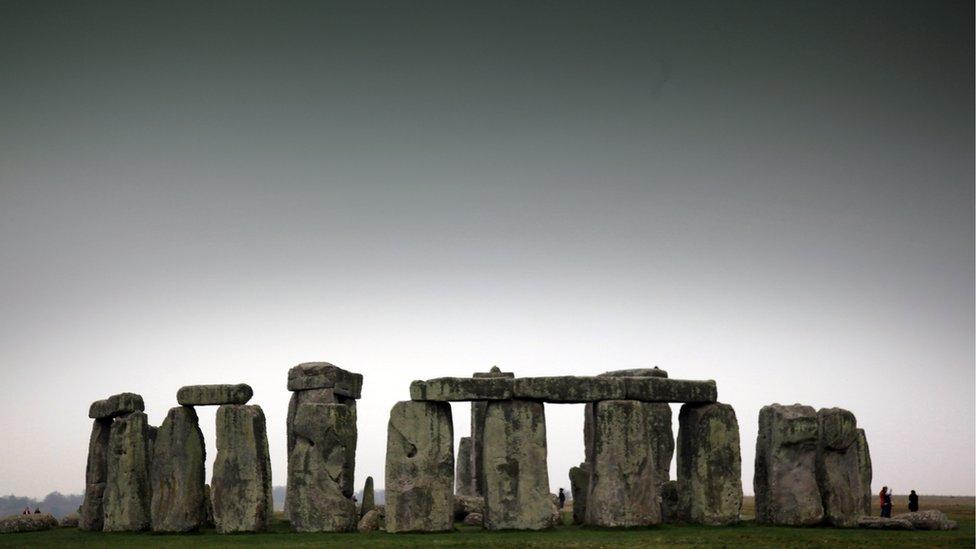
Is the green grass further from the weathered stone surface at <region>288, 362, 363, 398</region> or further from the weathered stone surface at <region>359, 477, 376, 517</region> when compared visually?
the weathered stone surface at <region>288, 362, 363, 398</region>

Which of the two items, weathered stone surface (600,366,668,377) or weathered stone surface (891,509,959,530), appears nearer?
weathered stone surface (891,509,959,530)

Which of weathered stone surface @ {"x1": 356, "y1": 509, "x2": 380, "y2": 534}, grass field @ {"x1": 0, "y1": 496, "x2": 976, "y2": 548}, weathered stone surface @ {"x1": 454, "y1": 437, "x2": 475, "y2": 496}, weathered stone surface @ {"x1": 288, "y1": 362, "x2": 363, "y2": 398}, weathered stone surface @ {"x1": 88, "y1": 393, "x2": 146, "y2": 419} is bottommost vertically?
grass field @ {"x1": 0, "y1": 496, "x2": 976, "y2": 548}

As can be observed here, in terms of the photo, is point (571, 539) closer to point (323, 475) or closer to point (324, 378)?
point (323, 475)

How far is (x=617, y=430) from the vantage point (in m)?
22.9

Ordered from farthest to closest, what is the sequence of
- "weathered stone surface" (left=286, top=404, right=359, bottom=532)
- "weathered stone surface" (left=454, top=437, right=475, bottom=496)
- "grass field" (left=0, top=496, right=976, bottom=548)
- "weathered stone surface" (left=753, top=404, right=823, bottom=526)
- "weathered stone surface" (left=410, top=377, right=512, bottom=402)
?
"weathered stone surface" (left=454, top=437, right=475, bottom=496)
"weathered stone surface" (left=753, top=404, right=823, bottom=526)
"weathered stone surface" (left=410, top=377, right=512, bottom=402)
"weathered stone surface" (left=286, top=404, right=359, bottom=532)
"grass field" (left=0, top=496, right=976, bottom=548)

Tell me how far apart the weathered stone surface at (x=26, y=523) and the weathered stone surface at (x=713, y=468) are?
1330 cm

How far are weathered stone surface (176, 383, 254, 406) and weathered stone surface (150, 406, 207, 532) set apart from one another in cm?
30

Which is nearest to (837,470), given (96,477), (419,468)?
(419,468)

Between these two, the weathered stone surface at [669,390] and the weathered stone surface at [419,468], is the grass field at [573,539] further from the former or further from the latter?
the weathered stone surface at [669,390]

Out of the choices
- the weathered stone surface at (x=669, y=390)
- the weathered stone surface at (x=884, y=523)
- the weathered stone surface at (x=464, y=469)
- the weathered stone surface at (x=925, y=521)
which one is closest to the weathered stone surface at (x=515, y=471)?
the weathered stone surface at (x=669, y=390)

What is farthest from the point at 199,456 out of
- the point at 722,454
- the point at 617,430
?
the point at 722,454

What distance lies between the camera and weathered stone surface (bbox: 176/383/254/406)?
22.8 m

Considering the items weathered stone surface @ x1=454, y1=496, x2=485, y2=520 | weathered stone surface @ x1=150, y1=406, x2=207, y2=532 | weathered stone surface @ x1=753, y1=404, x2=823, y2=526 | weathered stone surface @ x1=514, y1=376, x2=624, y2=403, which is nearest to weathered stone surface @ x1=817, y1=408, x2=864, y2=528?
weathered stone surface @ x1=753, y1=404, x2=823, y2=526

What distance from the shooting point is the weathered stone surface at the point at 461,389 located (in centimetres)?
2266
